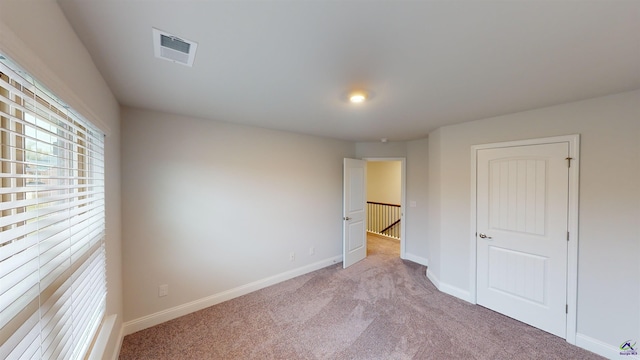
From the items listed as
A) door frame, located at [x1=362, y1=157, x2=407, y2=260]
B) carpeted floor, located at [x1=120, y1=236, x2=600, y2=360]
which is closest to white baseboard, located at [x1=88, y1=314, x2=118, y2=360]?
carpeted floor, located at [x1=120, y1=236, x2=600, y2=360]

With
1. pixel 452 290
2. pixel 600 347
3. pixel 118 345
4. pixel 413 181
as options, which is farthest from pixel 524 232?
pixel 118 345

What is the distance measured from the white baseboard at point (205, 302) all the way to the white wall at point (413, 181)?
1963mm

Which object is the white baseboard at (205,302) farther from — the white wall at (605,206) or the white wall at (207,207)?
the white wall at (605,206)

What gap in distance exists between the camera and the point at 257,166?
10.3 feet

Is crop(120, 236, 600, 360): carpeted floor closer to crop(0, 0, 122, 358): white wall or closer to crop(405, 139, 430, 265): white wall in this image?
crop(0, 0, 122, 358): white wall

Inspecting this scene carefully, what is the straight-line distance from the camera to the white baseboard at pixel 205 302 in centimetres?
229

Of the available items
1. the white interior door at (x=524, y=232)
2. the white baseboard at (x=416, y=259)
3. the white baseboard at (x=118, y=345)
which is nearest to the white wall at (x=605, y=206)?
the white interior door at (x=524, y=232)

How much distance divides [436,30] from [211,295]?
3300 millimetres

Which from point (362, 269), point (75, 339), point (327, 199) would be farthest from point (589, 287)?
point (75, 339)

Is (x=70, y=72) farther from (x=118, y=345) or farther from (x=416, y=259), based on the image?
(x=416, y=259)

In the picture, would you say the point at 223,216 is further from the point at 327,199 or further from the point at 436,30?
the point at 436,30

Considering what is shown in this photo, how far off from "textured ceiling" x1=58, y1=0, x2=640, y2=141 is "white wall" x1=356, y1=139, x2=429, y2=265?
6.07 feet

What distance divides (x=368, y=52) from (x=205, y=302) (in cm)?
307

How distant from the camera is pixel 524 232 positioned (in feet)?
8.09
